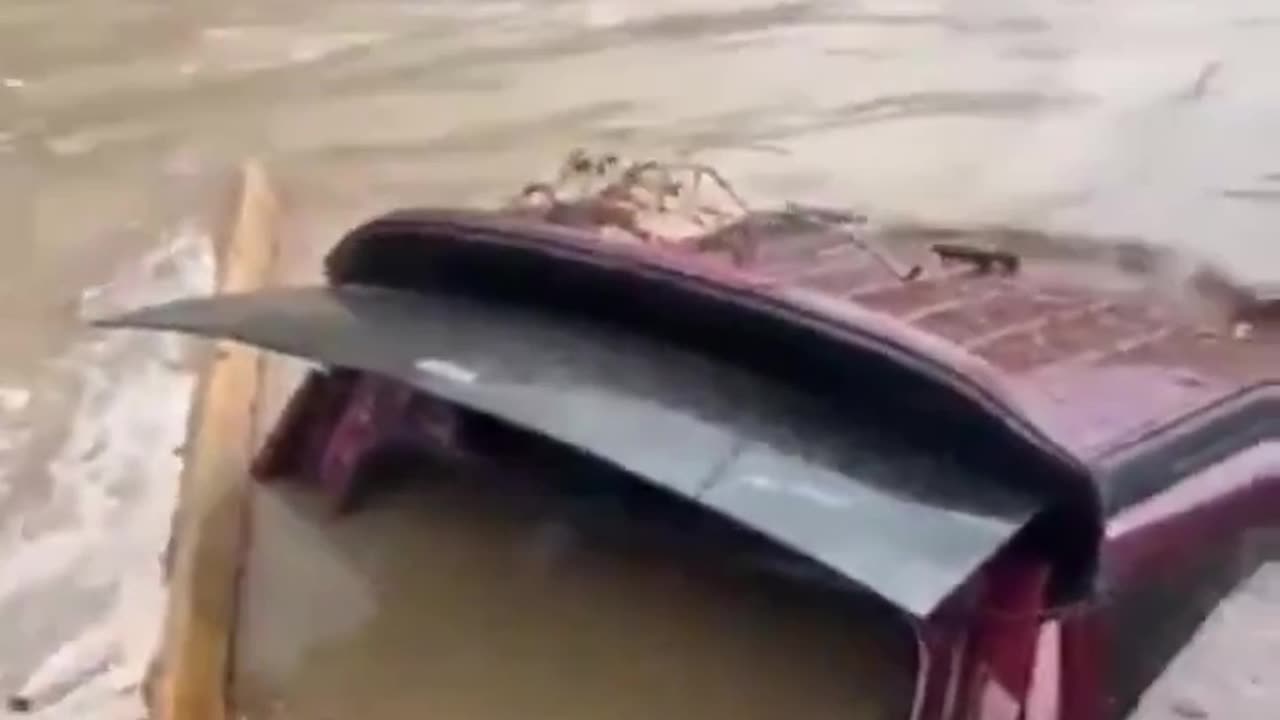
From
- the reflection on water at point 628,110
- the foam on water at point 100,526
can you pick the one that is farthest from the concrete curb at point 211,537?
the reflection on water at point 628,110

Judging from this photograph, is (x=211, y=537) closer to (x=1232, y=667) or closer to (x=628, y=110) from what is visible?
(x=1232, y=667)

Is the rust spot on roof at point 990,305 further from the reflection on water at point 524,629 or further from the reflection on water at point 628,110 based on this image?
the reflection on water at point 628,110

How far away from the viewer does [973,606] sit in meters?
0.87

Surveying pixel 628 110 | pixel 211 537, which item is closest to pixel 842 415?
pixel 211 537

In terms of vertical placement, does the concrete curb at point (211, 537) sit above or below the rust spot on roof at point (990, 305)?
below

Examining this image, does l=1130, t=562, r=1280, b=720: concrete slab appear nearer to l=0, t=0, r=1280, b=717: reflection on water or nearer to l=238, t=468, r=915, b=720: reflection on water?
l=238, t=468, r=915, b=720: reflection on water

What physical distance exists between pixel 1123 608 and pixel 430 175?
89 centimetres

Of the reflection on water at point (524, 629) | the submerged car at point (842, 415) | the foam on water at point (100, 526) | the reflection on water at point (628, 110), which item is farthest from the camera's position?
the reflection on water at point (628, 110)

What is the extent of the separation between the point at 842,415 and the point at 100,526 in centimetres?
50

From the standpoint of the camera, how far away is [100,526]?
1.21 meters

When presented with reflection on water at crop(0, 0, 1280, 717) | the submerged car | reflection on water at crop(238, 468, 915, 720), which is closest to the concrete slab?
the submerged car

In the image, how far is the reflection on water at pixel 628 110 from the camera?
62.2 inches

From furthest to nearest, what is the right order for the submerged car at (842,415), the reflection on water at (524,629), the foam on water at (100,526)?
the foam on water at (100,526) < the reflection on water at (524,629) < the submerged car at (842,415)

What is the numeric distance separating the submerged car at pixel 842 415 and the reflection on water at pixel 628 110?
39cm
